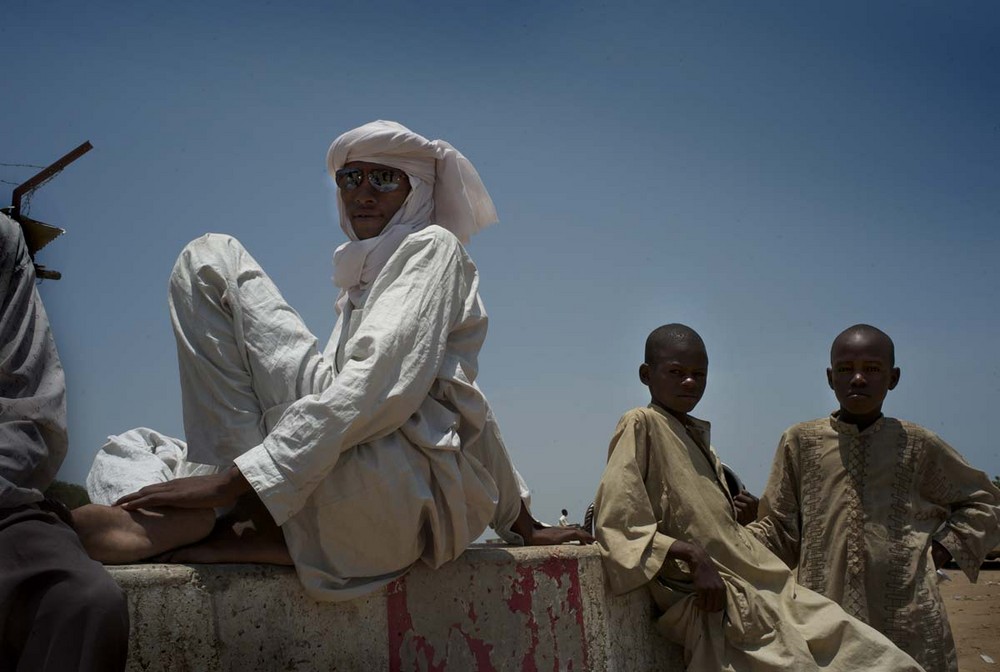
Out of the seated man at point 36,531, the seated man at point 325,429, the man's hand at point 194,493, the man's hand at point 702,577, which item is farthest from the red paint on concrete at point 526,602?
the seated man at point 36,531

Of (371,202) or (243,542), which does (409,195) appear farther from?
(243,542)

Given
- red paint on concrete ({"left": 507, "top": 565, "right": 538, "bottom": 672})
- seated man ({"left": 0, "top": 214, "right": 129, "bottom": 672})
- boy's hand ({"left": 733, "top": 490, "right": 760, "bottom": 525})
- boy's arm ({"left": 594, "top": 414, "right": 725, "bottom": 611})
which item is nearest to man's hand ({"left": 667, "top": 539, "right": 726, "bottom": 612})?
boy's arm ({"left": 594, "top": 414, "right": 725, "bottom": 611})

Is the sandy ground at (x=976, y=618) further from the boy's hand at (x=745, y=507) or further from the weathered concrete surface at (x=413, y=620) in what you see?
the weathered concrete surface at (x=413, y=620)

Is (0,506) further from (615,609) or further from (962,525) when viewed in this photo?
(962,525)

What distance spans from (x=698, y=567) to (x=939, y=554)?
1.61 m

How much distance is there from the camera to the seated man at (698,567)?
3986 millimetres

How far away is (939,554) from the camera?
16.0 feet

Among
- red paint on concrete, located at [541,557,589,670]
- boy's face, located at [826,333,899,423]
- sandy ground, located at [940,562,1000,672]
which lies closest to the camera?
red paint on concrete, located at [541,557,589,670]

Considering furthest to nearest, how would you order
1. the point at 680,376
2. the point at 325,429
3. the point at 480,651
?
the point at 680,376
the point at 480,651
the point at 325,429

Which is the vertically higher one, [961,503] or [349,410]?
[349,410]

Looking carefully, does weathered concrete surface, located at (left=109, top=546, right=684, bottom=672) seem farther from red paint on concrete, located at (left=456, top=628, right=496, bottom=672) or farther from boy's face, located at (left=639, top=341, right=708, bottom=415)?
boy's face, located at (left=639, top=341, right=708, bottom=415)

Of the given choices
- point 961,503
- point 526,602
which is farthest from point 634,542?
point 961,503

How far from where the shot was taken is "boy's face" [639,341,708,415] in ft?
14.9

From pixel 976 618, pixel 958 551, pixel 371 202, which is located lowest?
pixel 976 618
